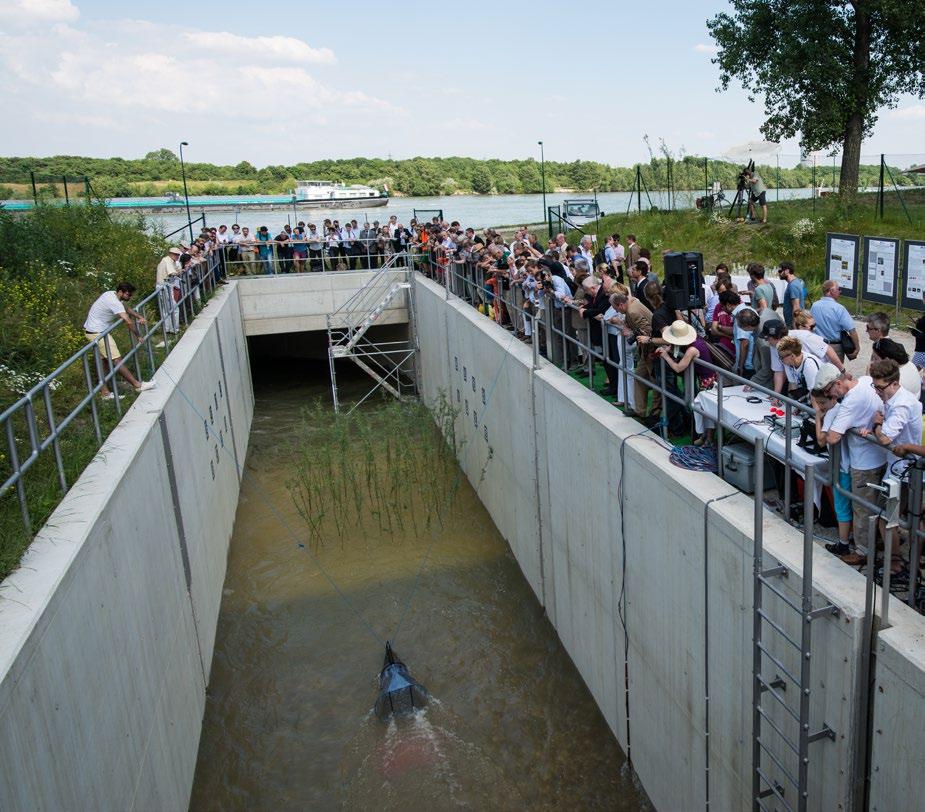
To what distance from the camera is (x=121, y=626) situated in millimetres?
7234

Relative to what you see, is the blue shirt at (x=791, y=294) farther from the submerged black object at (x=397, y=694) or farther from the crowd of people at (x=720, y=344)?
the submerged black object at (x=397, y=694)

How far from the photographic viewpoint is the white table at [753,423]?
6355 mm

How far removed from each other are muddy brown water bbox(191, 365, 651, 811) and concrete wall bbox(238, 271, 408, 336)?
434 inches

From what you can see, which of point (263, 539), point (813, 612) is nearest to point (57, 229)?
point (263, 539)

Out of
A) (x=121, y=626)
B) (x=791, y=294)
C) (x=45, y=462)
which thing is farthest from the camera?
(x=791, y=294)

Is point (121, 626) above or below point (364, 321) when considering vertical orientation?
below

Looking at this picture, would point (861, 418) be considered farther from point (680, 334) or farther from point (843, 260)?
point (843, 260)

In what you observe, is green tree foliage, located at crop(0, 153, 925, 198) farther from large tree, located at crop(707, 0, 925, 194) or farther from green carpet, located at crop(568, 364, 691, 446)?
green carpet, located at crop(568, 364, 691, 446)

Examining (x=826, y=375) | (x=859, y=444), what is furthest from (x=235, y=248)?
(x=859, y=444)

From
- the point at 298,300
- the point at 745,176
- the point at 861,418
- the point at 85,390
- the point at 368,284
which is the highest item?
the point at 745,176

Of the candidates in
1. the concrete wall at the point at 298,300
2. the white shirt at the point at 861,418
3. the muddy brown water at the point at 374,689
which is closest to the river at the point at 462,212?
the concrete wall at the point at 298,300

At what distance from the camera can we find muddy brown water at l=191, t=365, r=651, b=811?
9.45 m

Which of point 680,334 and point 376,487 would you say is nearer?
point 680,334

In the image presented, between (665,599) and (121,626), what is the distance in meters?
4.93
